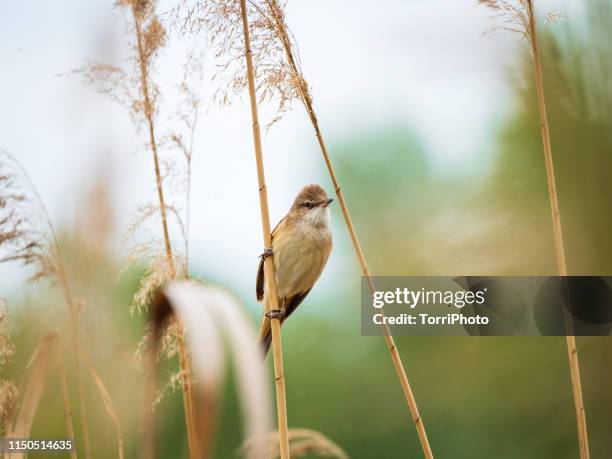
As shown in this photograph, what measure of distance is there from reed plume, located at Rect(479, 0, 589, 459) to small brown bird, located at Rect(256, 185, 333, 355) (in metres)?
0.57

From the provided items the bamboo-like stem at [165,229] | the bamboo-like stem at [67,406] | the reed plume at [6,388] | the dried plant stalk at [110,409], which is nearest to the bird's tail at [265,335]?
the bamboo-like stem at [165,229]

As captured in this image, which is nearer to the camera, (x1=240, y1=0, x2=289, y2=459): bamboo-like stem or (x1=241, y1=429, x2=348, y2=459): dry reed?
(x1=240, y1=0, x2=289, y2=459): bamboo-like stem

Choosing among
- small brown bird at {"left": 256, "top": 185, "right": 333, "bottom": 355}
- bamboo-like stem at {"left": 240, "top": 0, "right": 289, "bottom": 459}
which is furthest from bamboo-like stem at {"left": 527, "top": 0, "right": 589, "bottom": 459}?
bamboo-like stem at {"left": 240, "top": 0, "right": 289, "bottom": 459}

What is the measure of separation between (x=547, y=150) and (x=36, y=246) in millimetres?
1420

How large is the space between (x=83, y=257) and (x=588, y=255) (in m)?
1.47

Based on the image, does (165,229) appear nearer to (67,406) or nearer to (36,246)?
(36,246)

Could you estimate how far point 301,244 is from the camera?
5.33 feet

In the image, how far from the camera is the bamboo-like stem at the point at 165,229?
5.41ft

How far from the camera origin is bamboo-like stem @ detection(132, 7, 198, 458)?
5.41ft

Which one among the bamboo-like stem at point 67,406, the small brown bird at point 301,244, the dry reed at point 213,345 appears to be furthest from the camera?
the bamboo-like stem at point 67,406

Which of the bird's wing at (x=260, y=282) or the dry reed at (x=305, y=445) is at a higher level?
the bird's wing at (x=260, y=282)

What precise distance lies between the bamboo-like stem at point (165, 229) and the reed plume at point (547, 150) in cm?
100

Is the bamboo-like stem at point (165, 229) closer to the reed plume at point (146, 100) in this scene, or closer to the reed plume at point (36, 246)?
the reed plume at point (146, 100)

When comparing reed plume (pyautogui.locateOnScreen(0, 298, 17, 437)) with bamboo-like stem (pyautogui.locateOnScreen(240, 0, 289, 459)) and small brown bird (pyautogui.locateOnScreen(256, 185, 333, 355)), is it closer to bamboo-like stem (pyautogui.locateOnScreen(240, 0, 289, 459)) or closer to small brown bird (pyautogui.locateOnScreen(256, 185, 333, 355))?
small brown bird (pyautogui.locateOnScreen(256, 185, 333, 355))
